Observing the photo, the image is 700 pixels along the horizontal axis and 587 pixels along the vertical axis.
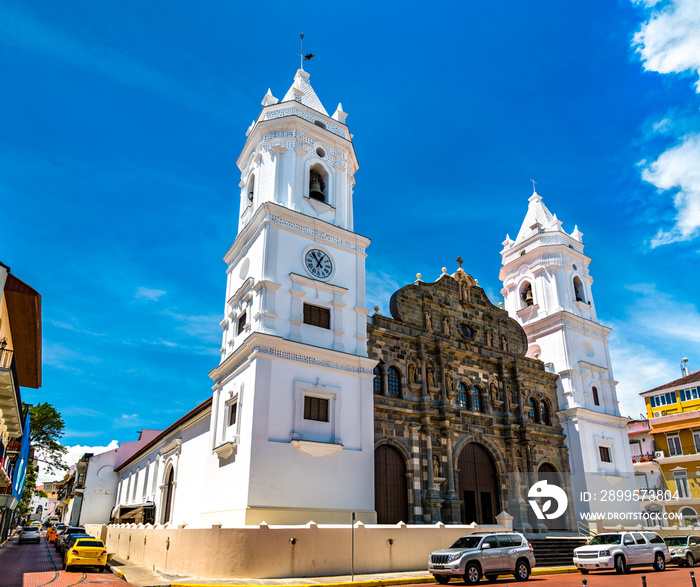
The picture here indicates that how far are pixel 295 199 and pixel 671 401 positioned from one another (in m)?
36.8

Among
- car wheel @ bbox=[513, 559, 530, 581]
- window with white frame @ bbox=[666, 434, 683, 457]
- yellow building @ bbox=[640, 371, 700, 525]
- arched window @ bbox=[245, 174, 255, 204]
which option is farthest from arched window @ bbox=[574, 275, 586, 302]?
car wheel @ bbox=[513, 559, 530, 581]

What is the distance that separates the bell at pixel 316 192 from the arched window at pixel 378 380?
872cm

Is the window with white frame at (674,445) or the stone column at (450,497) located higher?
the window with white frame at (674,445)

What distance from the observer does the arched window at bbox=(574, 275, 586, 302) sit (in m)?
38.0

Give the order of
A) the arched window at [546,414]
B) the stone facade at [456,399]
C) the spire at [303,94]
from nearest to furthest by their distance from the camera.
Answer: the stone facade at [456,399] < the spire at [303,94] < the arched window at [546,414]

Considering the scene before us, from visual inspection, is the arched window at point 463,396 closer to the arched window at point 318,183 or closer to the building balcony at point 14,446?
the arched window at point 318,183

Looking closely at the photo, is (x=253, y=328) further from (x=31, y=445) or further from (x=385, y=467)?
(x=31, y=445)

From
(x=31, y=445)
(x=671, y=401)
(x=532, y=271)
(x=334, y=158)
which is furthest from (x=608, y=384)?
(x=31, y=445)

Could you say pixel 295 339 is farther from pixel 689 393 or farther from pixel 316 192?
pixel 689 393

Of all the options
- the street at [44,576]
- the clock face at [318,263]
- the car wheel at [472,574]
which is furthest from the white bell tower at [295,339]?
the car wheel at [472,574]

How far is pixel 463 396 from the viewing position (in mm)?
29344

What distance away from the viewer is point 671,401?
4422 centimetres

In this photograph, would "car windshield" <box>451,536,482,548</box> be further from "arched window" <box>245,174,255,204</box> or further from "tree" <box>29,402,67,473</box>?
"tree" <box>29,402,67,473</box>

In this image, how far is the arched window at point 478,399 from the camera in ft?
96.4
